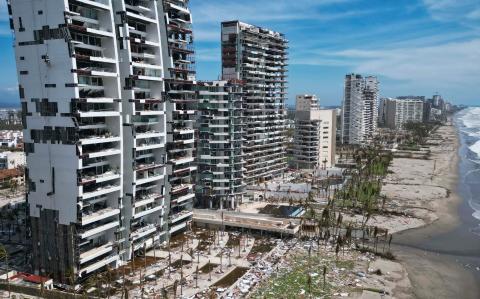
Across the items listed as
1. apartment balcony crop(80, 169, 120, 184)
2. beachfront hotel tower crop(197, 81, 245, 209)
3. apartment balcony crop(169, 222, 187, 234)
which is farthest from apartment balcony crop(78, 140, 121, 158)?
beachfront hotel tower crop(197, 81, 245, 209)

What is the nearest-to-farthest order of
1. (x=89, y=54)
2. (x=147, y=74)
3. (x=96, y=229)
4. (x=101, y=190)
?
1. (x=96, y=229)
2. (x=101, y=190)
3. (x=89, y=54)
4. (x=147, y=74)

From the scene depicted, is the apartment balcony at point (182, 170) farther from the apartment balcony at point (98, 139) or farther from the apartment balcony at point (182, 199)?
the apartment balcony at point (98, 139)

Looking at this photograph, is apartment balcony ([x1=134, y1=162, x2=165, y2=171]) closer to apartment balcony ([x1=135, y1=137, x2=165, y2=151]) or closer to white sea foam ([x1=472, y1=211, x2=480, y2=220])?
apartment balcony ([x1=135, y1=137, x2=165, y2=151])

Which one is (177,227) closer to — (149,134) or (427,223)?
(149,134)

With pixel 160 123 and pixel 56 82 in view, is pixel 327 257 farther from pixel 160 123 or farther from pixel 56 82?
pixel 56 82

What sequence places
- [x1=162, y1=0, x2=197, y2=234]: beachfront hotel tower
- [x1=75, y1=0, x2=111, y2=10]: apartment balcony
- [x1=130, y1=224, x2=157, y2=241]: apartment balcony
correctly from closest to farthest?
[x1=75, y1=0, x2=111, y2=10]: apartment balcony, [x1=130, y1=224, x2=157, y2=241]: apartment balcony, [x1=162, y1=0, x2=197, y2=234]: beachfront hotel tower

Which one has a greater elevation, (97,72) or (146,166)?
(97,72)

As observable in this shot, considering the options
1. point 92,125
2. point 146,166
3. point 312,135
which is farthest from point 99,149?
point 312,135
